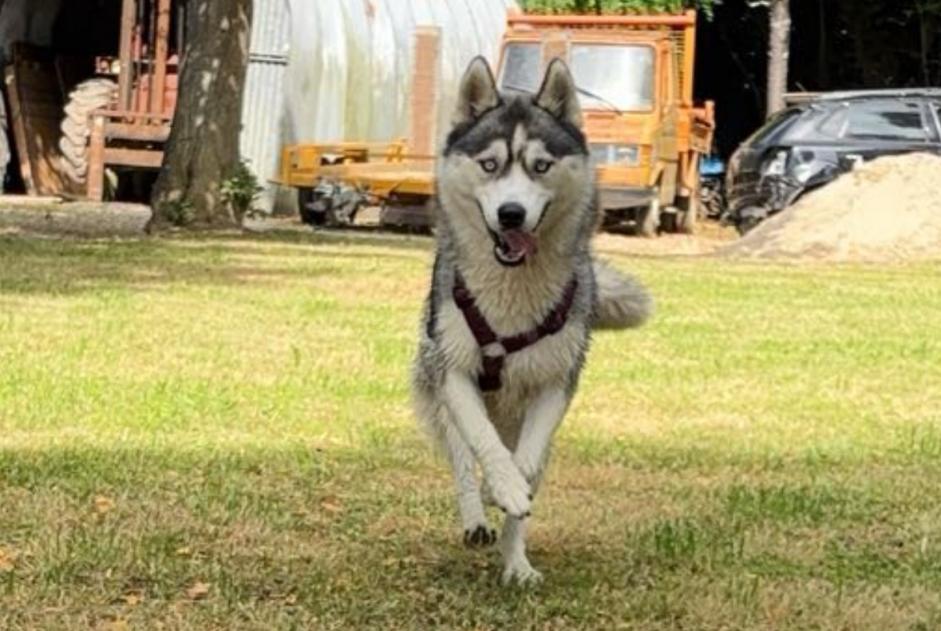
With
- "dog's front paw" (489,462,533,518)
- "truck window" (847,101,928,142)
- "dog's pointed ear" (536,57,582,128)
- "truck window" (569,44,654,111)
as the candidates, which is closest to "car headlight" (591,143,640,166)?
"truck window" (569,44,654,111)

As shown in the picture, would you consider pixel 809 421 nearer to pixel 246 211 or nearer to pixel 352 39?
pixel 246 211

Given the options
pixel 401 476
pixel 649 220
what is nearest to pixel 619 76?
pixel 649 220

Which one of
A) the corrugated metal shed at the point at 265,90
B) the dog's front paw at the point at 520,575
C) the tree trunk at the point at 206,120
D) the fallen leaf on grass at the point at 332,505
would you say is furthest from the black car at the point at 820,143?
the dog's front paw at the point at 520,575

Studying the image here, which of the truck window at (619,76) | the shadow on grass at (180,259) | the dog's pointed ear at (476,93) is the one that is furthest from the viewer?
the truck window at (619,76)

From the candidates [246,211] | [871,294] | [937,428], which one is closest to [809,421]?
[937,428]

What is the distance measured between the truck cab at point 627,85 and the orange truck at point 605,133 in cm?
1

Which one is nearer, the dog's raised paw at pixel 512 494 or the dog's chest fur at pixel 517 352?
the dog's raised paw at pixel 512 494

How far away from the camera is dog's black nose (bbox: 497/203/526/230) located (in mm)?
6215

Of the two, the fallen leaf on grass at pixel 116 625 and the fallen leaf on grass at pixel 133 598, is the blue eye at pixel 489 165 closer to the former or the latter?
the fallen leaf on grass at pixel 133 598

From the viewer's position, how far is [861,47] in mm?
44750

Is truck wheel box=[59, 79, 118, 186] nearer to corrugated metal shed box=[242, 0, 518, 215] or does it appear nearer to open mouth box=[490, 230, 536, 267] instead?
corrugated metal shed box=[242, 0, 518, 215]

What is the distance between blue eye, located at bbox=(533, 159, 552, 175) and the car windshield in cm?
2163

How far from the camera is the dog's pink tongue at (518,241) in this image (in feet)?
20.7

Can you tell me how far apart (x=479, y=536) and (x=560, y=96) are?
1.35m
